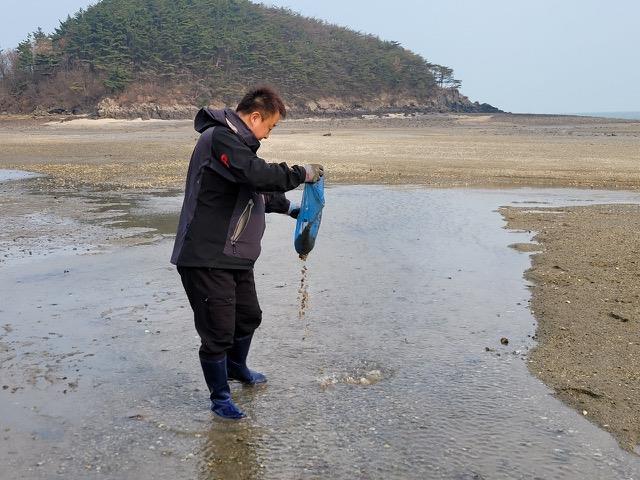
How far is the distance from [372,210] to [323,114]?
78.0 meters

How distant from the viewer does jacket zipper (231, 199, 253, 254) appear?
418cm

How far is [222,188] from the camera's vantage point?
413cm

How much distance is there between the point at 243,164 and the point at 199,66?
91277mm

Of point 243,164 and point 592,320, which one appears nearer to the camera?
point 243,164

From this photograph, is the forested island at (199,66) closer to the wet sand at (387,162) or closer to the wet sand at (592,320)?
the wet sand at (387,162)

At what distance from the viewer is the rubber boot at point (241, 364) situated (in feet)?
15.3

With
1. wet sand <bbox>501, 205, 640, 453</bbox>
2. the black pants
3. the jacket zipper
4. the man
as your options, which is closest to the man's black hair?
the man

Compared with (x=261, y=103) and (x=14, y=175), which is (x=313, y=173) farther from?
(x=14, y=175)

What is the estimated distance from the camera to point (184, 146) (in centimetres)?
3312

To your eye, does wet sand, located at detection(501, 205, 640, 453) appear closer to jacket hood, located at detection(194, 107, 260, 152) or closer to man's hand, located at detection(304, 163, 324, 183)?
man's hand, located at detection(304, 163, 324, 183)

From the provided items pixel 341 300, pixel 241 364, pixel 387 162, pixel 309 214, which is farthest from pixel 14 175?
pixel 241 364

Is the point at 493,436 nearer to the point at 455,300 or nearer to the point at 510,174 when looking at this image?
the point at 455,300

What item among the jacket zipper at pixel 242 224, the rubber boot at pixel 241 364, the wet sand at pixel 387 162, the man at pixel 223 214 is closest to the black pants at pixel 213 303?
the man at pixel 223 214

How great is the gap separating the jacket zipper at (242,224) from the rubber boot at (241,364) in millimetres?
784
